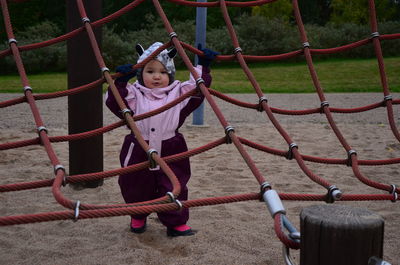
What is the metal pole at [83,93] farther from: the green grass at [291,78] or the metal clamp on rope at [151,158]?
the green grass at [291,78]

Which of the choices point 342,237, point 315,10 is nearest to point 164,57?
point 342,237

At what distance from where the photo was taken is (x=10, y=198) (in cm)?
245

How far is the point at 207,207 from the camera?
7.66 feet

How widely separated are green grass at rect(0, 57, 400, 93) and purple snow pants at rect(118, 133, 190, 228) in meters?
4.94

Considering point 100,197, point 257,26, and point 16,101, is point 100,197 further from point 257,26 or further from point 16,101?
point 257,26

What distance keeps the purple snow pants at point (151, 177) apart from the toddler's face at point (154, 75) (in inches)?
8.3

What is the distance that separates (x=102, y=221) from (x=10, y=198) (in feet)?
1.94

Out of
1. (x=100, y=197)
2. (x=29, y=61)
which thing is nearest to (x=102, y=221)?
(x=100, y=197)

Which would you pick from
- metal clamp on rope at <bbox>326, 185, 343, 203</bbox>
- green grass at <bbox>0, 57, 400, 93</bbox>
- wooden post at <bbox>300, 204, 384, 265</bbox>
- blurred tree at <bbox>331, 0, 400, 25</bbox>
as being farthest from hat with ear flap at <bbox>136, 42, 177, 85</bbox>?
blurred tree at <bbox>331, 0, 400, 25</bbox>

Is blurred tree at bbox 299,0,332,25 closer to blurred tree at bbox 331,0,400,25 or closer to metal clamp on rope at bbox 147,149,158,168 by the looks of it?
blurred tree at bbox 331,0,400,25

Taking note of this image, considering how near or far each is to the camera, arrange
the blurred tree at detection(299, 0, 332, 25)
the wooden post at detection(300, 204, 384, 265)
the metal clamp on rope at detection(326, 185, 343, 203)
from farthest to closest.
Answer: the blurred tree at detection(299, 0, 332, 25)
the metal clamp on rope at detection(326, 185, 343, 203)
the wooden post at detection(300, 204, 384, 265)

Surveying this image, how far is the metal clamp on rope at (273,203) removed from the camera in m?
1.11

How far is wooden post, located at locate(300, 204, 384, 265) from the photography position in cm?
85

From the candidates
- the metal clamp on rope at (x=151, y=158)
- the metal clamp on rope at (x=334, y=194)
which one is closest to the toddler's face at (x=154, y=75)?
the metal clamp on rope at (x=151, y=158)
